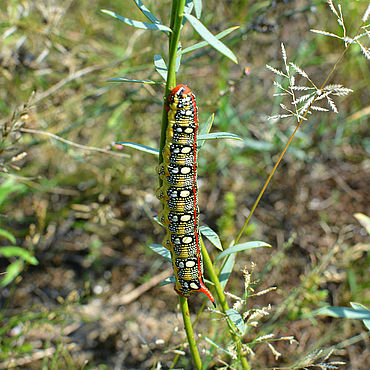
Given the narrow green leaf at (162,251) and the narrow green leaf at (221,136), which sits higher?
the narrow green leaf at (221,136)

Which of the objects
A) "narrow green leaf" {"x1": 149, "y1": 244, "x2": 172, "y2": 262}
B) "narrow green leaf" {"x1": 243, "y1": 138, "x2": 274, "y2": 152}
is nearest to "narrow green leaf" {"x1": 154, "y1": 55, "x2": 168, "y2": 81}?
"narrow green leaf" {"x1": 149, "y1": 244, "x2": 172, "y2": 262}

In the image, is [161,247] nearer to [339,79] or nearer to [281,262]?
[281,262]

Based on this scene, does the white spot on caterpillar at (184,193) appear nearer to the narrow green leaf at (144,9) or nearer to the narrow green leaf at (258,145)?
the narrow green leaf at (144,9)

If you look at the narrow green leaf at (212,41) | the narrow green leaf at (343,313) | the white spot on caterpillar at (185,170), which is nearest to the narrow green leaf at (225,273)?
the white spot on caterpillar at (185,170)

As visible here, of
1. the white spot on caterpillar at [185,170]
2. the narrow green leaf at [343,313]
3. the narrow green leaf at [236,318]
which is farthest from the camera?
the white spot on caterpillar at [185,170]

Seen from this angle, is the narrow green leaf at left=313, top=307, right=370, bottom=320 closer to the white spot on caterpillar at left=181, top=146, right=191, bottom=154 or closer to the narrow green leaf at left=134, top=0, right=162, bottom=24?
the white spot on caterpillar at left=181, top=146, right=191, bottom=154

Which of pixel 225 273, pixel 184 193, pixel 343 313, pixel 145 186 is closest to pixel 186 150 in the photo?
pixel 184 193
